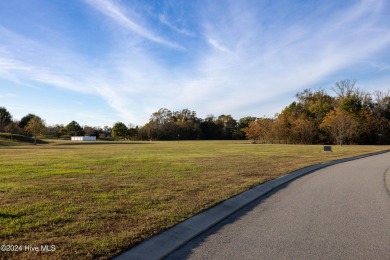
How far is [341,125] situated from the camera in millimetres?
61344

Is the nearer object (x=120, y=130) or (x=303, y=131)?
(x=303, y=131)

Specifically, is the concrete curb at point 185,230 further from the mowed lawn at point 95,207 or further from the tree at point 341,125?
the tree at point 341,125

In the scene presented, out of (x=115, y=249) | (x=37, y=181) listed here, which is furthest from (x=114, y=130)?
(x=115, y=249)

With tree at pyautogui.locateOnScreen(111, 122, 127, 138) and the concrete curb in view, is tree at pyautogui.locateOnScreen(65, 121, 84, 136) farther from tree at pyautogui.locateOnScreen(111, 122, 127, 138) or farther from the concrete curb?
the concrete curb

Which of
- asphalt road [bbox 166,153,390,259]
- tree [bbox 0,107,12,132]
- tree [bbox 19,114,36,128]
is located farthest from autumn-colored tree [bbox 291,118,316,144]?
tree [bbox 19,114,36,128]

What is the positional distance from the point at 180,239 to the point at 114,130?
116 meters

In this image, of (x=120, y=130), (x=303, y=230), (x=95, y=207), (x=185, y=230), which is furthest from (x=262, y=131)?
(x=185, y=230)

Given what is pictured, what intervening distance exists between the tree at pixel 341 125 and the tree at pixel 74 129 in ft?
297

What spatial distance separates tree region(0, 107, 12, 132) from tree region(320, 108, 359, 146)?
260 feet

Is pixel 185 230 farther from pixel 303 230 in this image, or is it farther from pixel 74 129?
pixel 74 129

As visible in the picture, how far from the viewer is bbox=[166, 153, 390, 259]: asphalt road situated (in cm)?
493

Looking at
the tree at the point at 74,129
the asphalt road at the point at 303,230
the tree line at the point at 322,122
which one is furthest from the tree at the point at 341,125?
the tree at the point at 74,129

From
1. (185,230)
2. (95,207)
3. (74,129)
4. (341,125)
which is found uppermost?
(74,129)

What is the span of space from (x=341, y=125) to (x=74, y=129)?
316ft
